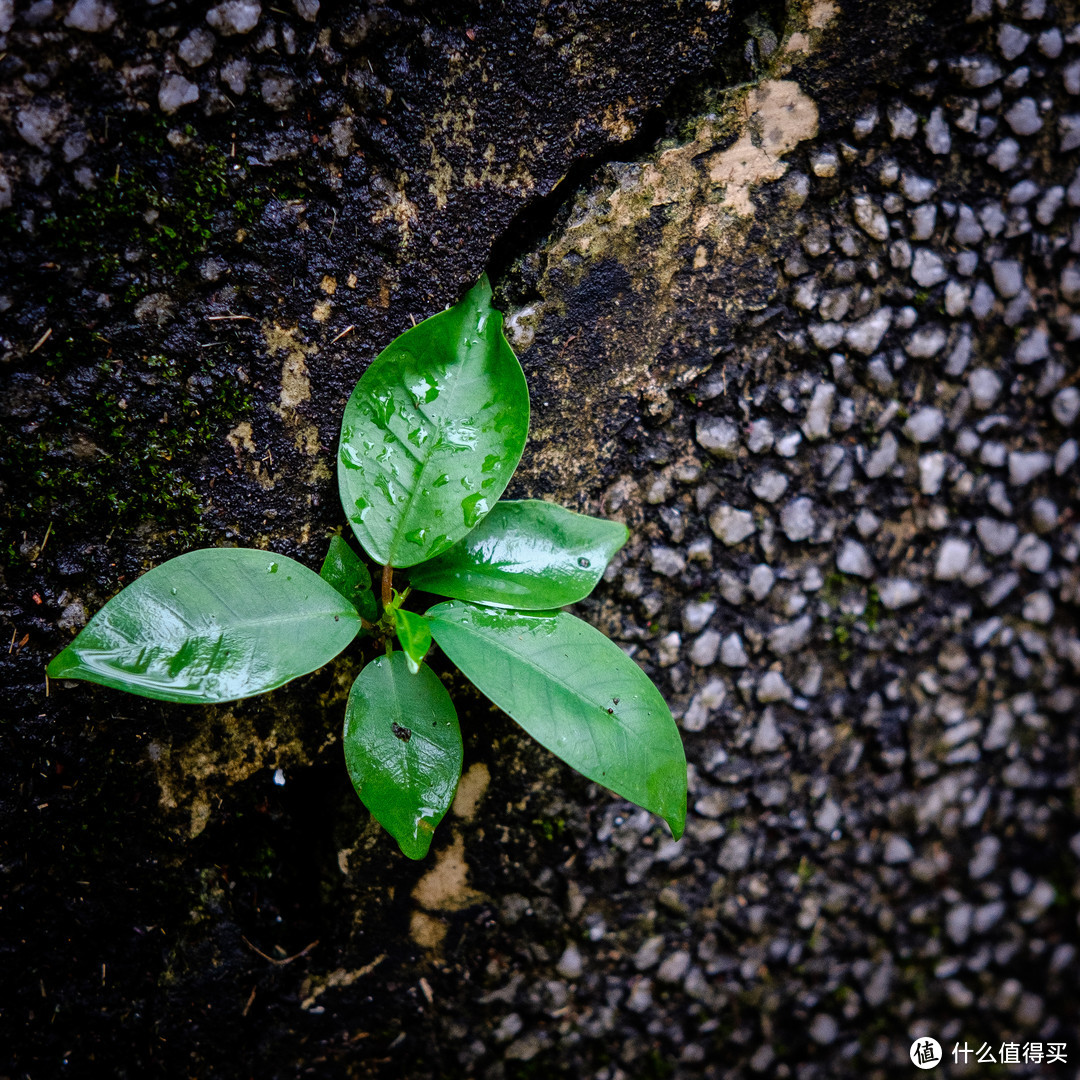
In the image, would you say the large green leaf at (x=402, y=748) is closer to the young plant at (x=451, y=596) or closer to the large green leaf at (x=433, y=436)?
the young plant at (x=451, y=596)

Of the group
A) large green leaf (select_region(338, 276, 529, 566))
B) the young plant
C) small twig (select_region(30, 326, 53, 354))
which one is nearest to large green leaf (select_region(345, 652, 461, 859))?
the young plant

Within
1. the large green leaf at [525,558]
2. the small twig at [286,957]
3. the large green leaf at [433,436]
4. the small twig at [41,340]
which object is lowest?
the small twig at [286,957]

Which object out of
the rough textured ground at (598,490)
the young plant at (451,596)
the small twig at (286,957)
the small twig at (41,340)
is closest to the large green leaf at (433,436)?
the young plant at (451,596)

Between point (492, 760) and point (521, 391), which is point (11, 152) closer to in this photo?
point (521, 391)

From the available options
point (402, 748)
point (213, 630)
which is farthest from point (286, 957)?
point (213, 630)

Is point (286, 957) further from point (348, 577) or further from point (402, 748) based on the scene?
point (348, 577)

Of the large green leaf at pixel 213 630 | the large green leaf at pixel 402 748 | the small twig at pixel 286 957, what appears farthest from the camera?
the small twig at pixel 286 957

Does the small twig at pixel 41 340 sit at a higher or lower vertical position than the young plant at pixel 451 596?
higher
